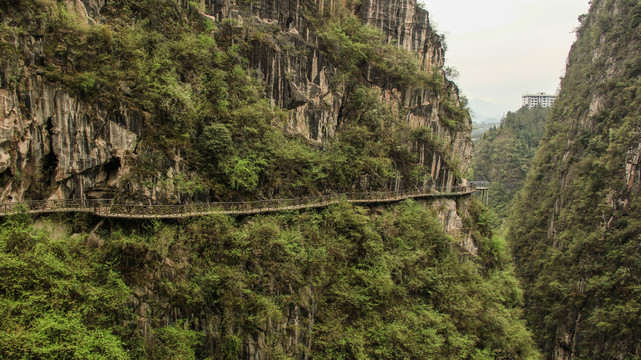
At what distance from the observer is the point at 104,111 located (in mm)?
14828

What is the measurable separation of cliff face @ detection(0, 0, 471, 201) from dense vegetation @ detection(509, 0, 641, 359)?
29.0 meters

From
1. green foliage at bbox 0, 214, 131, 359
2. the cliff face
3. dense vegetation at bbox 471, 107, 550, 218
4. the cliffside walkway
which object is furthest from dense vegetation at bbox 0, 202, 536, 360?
dense vegetation at bbox 471, 107, 550, 218

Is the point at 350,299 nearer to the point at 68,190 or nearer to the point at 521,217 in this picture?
the point at 68,190

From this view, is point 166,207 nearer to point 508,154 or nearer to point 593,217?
point 593,217

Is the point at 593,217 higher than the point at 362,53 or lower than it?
lower

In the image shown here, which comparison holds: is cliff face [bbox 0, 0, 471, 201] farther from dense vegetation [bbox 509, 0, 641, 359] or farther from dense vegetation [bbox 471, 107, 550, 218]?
dense vegetation [bbox 471, 107, 550, 218]

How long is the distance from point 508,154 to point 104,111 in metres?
76.8

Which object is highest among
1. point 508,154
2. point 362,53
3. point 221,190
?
point 362,53

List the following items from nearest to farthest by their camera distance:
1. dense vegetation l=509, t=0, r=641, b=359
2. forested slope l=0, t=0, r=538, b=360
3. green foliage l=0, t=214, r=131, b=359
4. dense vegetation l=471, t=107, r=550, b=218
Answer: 1. green foliage l=0, t=214, r=131, b=359
2. forested slope l=0, t=0, r=538, b=360
3. dense vegetation l=509, t=0, r=641, b=359
4. dense vegetation l=471, t=107, r=550, b=218

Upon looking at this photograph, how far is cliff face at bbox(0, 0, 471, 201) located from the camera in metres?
12.9

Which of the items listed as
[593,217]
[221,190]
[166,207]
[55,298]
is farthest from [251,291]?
[593,217]

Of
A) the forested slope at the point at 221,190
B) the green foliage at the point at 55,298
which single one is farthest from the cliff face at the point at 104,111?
the green foliage at the point at 55,298

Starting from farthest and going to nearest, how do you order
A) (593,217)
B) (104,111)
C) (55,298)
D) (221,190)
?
(593,217) → (221,190) → (104,111) → (55,298)

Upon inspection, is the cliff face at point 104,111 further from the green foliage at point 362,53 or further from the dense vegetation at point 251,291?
the dense vegetation at point 251,291
